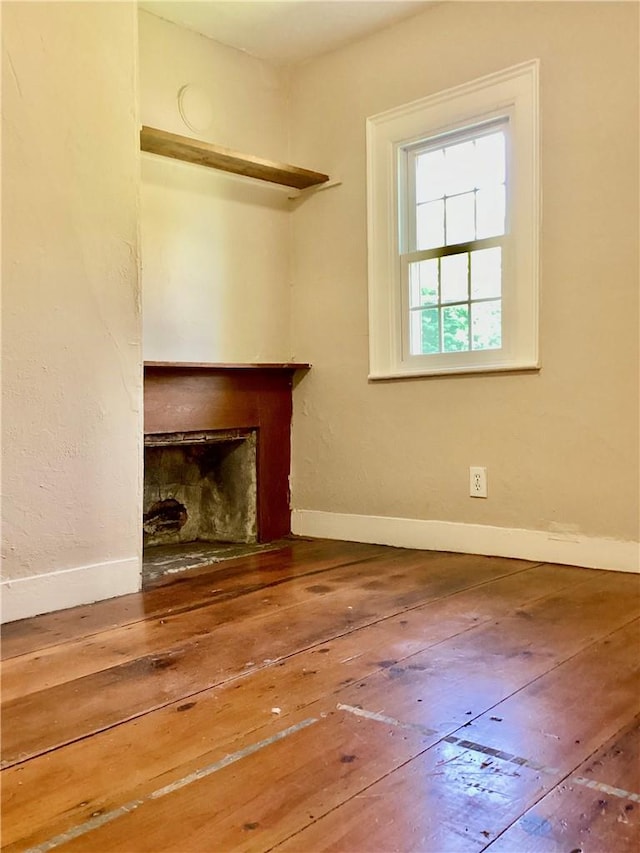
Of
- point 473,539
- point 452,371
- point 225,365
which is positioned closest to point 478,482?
point 473,539

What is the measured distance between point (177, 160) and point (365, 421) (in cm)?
141

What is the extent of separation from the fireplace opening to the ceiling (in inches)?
70.4

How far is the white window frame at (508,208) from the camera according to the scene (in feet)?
8.96

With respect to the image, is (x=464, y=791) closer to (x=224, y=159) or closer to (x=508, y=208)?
(x=508, y=208)

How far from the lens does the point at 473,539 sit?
2916 mm

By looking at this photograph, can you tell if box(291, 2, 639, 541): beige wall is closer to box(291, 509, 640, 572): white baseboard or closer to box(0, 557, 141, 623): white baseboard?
box(291, 509, 640, 572): white baseboard

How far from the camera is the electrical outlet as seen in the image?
2.89 meters

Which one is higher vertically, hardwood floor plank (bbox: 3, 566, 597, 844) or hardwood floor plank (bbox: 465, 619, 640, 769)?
hardwood floor plank (bbox: 465, 619, 640, 769)

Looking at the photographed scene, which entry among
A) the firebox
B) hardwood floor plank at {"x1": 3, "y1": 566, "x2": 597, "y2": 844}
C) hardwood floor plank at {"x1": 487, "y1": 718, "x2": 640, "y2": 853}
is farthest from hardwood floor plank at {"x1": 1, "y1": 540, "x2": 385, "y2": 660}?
hardwood floor plank at {"x1": 487, "y1": 718, "x2": 640, "y2": 853}

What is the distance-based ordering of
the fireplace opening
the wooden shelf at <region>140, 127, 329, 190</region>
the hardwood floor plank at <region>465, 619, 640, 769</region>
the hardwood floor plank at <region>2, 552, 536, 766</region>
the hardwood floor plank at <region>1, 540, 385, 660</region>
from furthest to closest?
1. the fireplace opening
2. the wooden shelf at <region>140, 127, 329, 190</region>
3. the hardwood floor plank at <region>1, 540, 385, 660</region>
4. the hardwood floor plank at <region>2, 552, 536, 766</region>
5. the hardwood floor plank at <region>465, 619, 640, 769</region>

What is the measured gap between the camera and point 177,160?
3074mm

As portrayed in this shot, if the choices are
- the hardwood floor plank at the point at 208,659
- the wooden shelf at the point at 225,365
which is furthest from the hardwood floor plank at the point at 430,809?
the wooden shelf at the point at 225,365

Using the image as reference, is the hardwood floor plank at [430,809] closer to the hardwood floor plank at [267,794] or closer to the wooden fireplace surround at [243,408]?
the hardwood floor plank at [267,794]

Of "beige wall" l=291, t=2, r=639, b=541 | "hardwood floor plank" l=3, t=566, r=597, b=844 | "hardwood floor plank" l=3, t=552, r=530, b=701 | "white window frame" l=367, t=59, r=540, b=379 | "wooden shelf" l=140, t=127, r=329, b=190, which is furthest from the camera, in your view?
"wooden shelf" l=140, t=127, r=329, b=190
